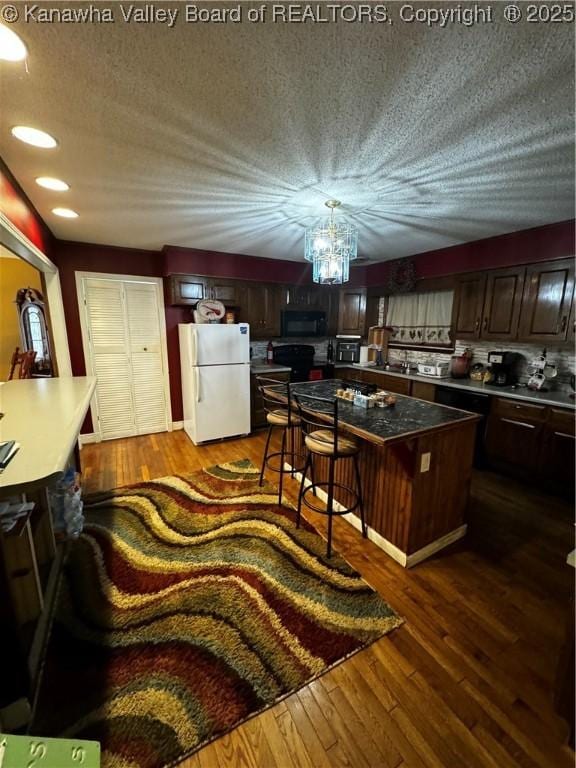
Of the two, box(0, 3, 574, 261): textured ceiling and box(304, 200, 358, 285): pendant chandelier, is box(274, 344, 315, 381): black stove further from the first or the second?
box(0, 3, 574, 261): textured ceiling

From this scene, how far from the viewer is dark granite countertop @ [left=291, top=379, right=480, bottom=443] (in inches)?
70.0

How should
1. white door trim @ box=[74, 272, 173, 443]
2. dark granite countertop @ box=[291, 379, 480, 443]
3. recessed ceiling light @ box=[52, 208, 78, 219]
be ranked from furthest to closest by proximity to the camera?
1. white door trim @ box=[74, 272, 173, 443]
2. recessed ceiling light @ box=[52, 208, 78, 219]
3. dark granite countertop @ box=[291, 379, 480, 443]


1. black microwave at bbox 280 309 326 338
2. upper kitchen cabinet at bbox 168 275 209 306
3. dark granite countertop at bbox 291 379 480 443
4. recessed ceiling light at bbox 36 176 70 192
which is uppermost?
recessed ceiling light at bbox 36 176 70 192

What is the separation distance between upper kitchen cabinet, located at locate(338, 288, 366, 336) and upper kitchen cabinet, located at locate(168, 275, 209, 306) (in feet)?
7.24

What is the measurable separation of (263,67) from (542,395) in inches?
131

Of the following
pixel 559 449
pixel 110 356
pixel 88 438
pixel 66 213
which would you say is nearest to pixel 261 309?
pixel 110 356

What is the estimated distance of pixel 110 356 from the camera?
3.95 meters

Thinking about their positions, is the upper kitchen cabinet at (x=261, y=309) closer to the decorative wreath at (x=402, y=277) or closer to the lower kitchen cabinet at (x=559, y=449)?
the decorative wreath at (x=402, y=277)

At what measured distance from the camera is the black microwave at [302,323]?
4.70 metres

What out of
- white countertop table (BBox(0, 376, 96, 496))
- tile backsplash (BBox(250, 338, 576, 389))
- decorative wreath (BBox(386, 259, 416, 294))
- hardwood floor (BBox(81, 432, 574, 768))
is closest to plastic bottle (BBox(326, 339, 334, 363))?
tile backsplash (BBox(250, 338, 576, 389))

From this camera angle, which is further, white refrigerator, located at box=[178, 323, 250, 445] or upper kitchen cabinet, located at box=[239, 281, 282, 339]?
upper kitchen cabinet, located at box=[239, 281, 282, 339]

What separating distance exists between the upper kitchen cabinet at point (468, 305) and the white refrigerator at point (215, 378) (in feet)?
8.55

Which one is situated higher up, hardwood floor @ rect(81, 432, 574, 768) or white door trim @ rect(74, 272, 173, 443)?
white door trim @ rect(74, 272, 173, 443)

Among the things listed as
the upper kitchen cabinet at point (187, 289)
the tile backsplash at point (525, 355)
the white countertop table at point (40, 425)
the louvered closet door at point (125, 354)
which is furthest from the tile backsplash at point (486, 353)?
the white countertop table at point (40, 425)
